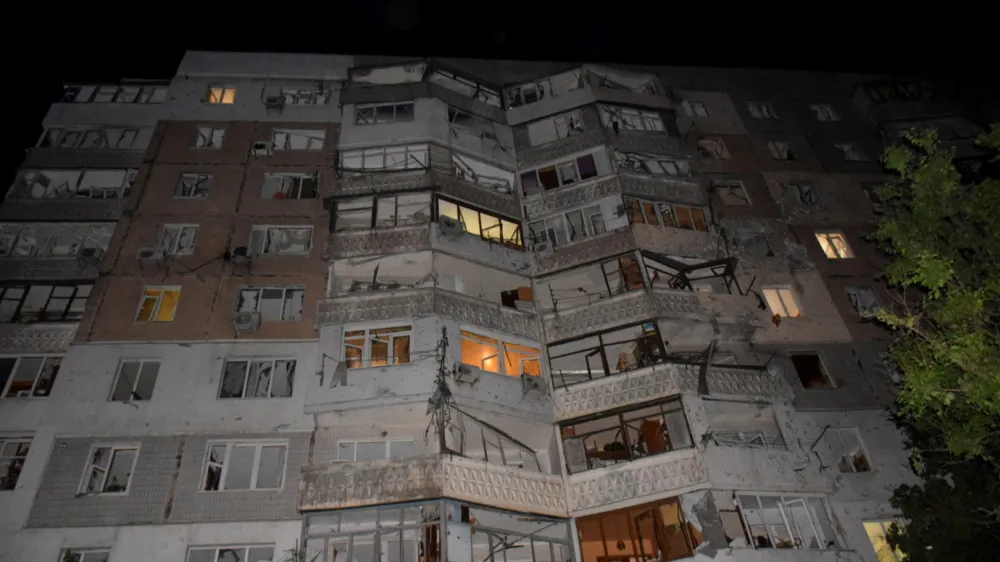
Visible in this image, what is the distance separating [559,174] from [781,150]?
11288 mm

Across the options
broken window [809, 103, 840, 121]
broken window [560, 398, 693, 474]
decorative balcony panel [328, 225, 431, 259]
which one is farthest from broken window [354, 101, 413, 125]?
broken window [809, 103, 840, 121]

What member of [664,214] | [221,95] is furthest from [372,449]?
[221,95]

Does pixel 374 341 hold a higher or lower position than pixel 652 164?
lower

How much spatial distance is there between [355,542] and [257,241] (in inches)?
460

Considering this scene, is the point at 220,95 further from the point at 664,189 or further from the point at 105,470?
the point at 664,189

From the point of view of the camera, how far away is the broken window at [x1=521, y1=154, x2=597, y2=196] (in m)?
26.6

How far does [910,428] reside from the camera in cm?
2014

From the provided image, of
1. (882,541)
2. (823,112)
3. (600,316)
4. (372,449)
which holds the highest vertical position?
(823,112)

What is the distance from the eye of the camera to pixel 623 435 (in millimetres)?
19125

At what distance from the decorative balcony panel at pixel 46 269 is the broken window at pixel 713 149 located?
25.2 meters

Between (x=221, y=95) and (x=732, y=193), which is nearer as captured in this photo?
(x=732, y=193)

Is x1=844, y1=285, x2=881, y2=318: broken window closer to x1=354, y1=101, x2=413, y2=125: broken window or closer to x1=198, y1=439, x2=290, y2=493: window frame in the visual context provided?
x1=354, y1=101, x2=413, y2=125: broken window

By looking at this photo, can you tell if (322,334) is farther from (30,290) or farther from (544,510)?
(30,290)

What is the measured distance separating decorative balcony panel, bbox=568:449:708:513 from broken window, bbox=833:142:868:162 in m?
19.3
